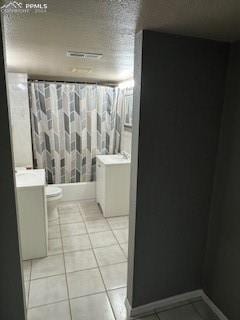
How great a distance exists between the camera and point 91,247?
2707mm

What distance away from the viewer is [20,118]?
329 cm

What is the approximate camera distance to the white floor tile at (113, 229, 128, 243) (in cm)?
288

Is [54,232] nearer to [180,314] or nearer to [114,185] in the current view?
[114,185]

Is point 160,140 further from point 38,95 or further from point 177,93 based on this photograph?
point 38,95

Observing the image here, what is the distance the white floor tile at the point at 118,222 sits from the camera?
126 inches

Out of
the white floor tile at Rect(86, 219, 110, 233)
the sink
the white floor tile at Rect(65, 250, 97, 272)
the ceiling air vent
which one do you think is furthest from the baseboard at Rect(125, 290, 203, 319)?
the ceiling air vent

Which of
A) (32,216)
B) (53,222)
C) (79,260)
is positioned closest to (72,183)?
(53,222)

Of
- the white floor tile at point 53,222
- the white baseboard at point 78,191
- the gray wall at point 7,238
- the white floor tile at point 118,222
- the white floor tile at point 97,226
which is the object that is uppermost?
the gray wall at point 7,238

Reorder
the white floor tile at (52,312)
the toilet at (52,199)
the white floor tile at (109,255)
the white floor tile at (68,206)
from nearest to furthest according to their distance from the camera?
the white floor tile at (52,312) < the white floor tile at (109,255) < the toilet at (52,199) < the white floor tile at (68,206)

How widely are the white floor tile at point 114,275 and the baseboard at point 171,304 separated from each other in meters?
0.24

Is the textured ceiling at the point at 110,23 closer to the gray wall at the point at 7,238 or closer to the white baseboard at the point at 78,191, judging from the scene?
the gray wall at the point at 7,238

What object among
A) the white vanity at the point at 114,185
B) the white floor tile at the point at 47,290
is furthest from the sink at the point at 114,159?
the white floor tile at the point at 47,290

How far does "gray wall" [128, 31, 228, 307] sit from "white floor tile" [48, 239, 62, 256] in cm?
113

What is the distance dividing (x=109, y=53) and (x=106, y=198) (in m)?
2.09
